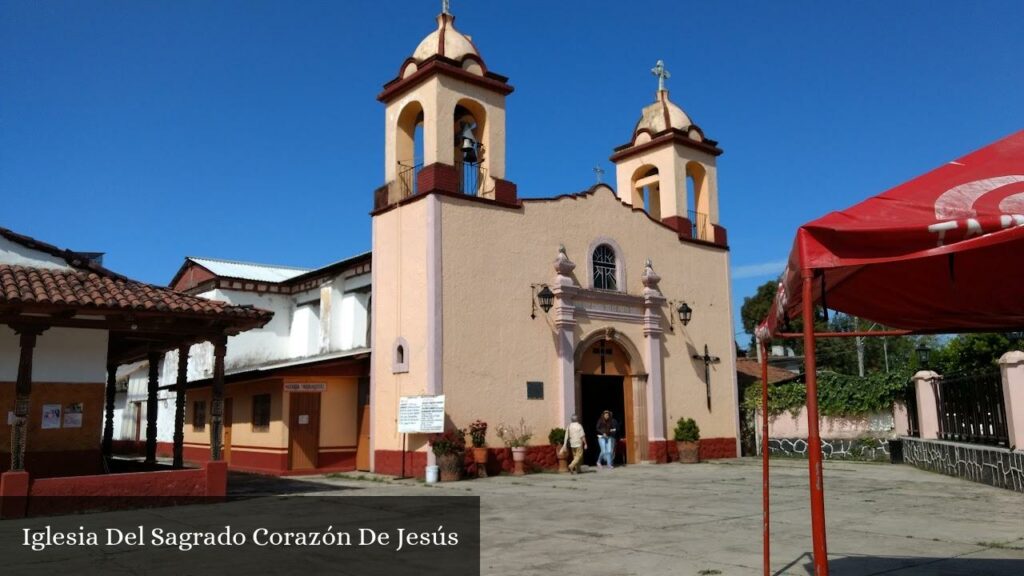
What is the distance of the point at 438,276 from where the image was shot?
55.9 feet

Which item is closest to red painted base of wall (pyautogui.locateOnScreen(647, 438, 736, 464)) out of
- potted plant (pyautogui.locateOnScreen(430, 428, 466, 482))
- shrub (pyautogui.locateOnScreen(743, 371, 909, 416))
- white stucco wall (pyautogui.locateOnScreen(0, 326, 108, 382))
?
shrub (pyautogui.locateOnScreen(743, 371, 909, 416))

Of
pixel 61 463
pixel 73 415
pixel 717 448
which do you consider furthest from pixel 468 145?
pixel 717 448

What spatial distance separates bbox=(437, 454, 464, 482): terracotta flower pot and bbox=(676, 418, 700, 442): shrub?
7080mm

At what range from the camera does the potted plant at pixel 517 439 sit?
56.4ft

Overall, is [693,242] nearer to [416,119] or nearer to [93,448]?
[416,119]

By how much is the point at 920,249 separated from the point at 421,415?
1288 cm

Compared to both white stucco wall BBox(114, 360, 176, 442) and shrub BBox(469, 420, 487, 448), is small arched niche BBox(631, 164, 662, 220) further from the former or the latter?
white stucco wall BBox(114, 360, 176, 442)

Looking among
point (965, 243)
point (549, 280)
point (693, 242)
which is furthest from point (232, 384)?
point (965, 243)

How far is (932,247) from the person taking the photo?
4305 mm

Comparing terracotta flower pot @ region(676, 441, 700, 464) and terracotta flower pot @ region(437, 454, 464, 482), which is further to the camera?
terracotta flower pot @ region(676, 441, 700, 464)

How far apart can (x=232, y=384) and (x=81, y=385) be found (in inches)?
365

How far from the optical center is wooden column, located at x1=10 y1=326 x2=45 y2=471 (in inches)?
438

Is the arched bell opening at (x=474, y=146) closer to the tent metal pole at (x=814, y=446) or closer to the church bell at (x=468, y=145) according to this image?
the church bell at (x=468, y=145)
